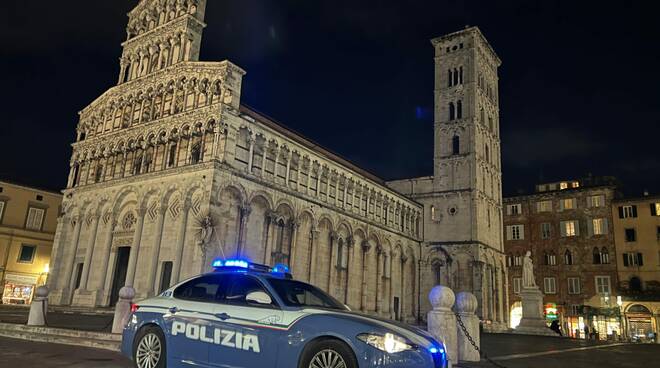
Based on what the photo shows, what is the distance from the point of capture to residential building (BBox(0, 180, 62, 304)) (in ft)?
132

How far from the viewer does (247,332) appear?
6.43 metres

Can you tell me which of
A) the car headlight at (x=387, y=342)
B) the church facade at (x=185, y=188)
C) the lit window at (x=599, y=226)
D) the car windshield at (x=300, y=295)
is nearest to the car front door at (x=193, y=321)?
the car windshield at (x=300, y=295)

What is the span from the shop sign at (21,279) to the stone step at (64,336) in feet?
98.8

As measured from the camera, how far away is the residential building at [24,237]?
132 feet

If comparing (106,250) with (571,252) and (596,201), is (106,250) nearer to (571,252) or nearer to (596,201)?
(571,252)

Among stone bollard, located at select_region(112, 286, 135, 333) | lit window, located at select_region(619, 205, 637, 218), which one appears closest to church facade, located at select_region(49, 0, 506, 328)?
stone bollard, located at select_region(112, 286, 135, 333)

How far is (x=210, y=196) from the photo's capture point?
85.2ft

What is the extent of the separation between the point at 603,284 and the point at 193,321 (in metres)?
48.0

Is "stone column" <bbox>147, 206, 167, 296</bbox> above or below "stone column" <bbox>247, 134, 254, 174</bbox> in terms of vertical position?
below

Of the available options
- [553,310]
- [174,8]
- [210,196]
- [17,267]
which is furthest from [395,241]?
[17,267]

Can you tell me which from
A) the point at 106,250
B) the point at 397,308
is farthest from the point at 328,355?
the point at 397,308

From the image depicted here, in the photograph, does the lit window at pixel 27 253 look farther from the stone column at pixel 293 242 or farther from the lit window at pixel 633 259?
the lit window at pixel 633 259

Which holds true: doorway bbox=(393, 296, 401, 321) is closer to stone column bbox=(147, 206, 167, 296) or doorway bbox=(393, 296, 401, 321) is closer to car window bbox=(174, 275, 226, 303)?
stone column bbox=(147, 206, 167, 296)

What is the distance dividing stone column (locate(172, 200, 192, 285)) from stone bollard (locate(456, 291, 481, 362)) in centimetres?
1816
